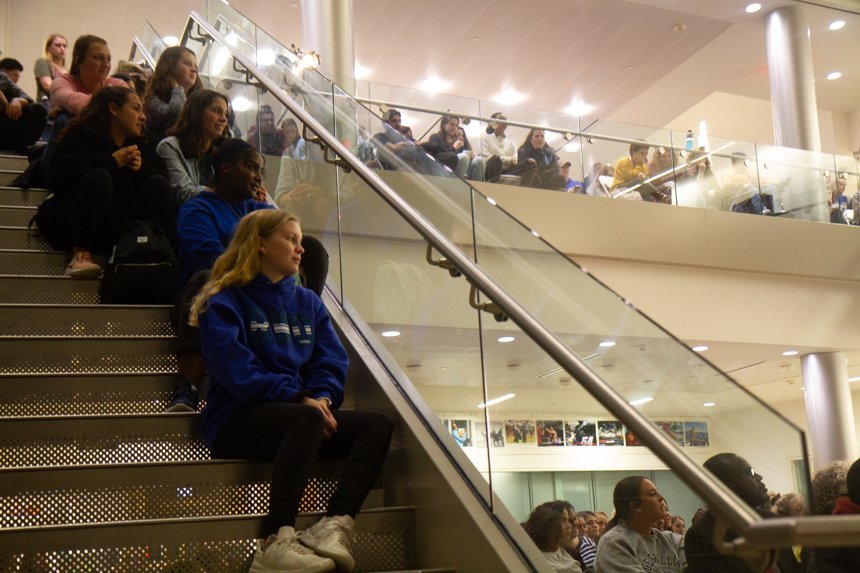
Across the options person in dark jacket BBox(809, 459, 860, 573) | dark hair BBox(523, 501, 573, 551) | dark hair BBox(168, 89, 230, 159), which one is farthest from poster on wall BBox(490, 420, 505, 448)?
dark hair BBox(168, 89, 230, 159)

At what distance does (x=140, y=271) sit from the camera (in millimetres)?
4312

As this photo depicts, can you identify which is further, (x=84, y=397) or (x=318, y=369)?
(x=84, y=397)

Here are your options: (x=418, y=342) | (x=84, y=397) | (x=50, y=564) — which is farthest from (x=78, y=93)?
(x=50, y=564)

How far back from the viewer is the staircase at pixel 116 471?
2.71 meters

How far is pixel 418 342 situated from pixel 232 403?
0.77 metres

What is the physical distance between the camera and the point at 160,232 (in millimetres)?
4531

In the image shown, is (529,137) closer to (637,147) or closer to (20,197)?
(637,147)

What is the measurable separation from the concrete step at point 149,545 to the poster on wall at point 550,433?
59 centimetres

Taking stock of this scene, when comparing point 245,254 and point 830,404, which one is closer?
point 245,254

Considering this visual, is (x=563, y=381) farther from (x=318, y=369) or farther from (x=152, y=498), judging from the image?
(x=152, y=498)

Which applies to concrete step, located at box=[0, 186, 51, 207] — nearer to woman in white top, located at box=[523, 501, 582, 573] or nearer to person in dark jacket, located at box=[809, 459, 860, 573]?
woman in white top, located at box=[523, 501, 582, 573]

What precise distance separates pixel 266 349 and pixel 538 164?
7.38 m

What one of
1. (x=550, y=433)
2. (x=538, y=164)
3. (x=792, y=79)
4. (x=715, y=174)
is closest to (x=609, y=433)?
(x=550, y=433)

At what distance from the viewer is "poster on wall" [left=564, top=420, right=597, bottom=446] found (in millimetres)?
2462
